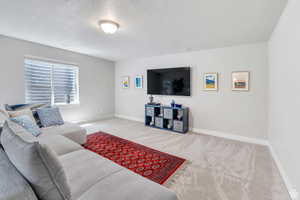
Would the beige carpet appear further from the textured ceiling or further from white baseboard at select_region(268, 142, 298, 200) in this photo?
the textured ceiling

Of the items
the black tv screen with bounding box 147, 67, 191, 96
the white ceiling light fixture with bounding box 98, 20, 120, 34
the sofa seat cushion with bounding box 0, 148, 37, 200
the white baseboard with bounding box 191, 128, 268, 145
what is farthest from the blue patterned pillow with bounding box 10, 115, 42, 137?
the white baseboard with bounding box 191, 128, 268, 145

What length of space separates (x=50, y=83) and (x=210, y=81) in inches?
180

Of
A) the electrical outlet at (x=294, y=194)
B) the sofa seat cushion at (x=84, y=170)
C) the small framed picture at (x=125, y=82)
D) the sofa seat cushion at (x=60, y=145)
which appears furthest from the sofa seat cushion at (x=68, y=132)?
the electrical outlet at (x=294, y=194)

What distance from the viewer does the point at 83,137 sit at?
2859 millimetres

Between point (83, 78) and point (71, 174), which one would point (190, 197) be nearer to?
point (71, 174)

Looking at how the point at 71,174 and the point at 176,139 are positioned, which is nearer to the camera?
the point at 71,174

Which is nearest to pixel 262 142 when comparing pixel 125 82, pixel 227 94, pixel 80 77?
pixel 227 94

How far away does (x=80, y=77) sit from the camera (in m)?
4.63

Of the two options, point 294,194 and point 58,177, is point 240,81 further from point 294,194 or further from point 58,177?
point 58,177

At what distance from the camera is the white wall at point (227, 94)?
3160 millimetres

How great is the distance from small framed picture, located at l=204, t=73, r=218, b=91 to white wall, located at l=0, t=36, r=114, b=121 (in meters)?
3.75

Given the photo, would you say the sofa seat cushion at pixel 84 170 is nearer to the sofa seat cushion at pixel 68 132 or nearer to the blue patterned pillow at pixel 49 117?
the sofa seat cushion at pixel 68 132

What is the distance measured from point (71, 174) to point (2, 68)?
3.53 m

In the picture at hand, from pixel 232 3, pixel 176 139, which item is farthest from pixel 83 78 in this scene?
pixel 232 3
